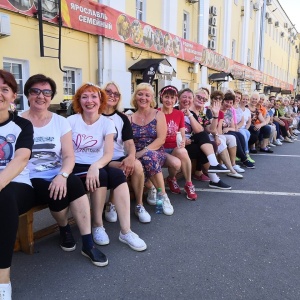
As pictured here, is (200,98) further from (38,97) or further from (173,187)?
(38,97)

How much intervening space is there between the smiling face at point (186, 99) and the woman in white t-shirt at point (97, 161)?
1.66m

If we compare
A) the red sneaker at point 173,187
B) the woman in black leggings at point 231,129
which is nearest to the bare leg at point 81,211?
the red sneaker at point 173,187

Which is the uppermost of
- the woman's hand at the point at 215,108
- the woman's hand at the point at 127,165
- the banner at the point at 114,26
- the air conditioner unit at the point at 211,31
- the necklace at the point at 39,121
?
the air conditioner unit at the point at 211,31

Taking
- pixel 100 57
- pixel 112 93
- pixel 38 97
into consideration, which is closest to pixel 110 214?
pixel 112 93

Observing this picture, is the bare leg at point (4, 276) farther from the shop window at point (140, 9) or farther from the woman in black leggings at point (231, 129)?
the shop window at point (140, 9)

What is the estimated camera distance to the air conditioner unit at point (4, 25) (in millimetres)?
6219

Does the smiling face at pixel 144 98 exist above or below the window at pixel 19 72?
below

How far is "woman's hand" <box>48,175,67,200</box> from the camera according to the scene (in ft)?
7.88

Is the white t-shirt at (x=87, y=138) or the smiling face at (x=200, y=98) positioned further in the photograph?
the smiling face at (x=200, y=98)

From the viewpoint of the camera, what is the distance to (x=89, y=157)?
118 inches

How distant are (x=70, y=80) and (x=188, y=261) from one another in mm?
7304

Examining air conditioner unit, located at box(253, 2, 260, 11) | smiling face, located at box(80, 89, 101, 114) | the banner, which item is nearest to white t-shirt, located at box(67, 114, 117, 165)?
smiling face, located at box(80, 89, 101, 114)

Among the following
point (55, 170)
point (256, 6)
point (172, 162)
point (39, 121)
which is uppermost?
point (256, 6)

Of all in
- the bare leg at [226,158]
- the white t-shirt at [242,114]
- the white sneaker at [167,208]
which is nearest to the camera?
the white sneaker at [167,208]
